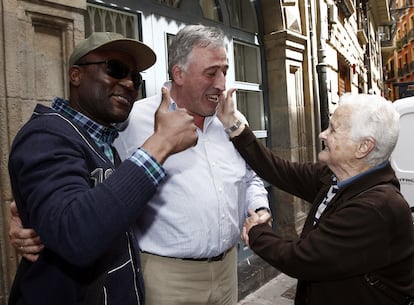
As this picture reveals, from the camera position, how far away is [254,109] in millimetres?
5738

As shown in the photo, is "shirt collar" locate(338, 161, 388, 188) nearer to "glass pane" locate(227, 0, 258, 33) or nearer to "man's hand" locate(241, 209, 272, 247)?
"man's hand" locate(241, 209, 272, 247)

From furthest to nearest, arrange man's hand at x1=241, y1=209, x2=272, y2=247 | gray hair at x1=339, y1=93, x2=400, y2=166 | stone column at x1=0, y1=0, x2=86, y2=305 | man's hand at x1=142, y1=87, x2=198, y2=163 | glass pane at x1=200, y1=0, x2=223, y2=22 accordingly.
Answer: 1. glass pane at x1=200, y1=0, x2=223, y2=22
2. stone column at x1=0, y1=0, x2=86, y2=305
3. man's hand at x1=241, y1=209, x2=272, y2=247
4. gray hair at x1=339, y1=93, x2=400, y2=166
5. man's hand at x1=142, y1=87, x2=198, y2=163

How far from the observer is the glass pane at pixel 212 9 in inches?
192

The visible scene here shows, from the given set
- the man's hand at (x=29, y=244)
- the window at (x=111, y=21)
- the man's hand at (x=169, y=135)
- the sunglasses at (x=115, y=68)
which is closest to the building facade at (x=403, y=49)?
the window at (x=111, y=21)

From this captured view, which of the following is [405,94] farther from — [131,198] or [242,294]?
[131,198]

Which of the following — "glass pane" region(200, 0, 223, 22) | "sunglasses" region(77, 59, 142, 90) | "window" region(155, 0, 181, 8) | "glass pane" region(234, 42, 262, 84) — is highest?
"glass pane" region(200, 0, 223, 22)

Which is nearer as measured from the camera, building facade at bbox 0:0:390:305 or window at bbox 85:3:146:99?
building facade at bbox 0:0:390:305

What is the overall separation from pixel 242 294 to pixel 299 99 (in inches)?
119

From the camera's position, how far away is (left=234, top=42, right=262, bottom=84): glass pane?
5.43 metres

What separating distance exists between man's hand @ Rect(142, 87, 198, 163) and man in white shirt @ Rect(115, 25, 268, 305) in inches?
28.1

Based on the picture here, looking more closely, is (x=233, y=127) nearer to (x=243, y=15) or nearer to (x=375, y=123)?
(x=375, y=123)

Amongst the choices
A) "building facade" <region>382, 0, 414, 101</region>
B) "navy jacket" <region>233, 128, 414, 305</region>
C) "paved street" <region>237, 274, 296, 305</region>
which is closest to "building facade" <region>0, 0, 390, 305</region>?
A: "paved street" <region>237, 274, 296, 305</region>

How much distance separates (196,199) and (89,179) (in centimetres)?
74

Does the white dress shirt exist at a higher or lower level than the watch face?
lower
